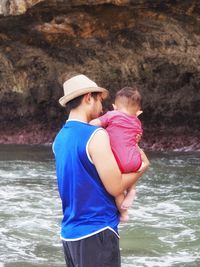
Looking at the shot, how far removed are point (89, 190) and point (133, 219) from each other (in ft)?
13.7

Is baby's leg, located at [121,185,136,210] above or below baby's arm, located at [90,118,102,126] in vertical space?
below

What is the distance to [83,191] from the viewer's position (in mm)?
2754

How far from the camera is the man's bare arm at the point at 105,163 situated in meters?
2.68

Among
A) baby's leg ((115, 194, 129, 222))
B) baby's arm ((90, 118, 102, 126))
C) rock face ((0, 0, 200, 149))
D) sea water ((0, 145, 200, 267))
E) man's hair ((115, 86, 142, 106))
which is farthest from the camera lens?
rock face ((0, 0, 200, 149))

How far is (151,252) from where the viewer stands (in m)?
5.42

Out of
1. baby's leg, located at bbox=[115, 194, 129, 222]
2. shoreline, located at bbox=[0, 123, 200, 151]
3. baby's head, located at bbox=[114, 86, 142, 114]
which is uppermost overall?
baby's head, located at bbox=[114, 86, 142, 114]

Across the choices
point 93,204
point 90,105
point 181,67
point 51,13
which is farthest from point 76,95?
point 181,67

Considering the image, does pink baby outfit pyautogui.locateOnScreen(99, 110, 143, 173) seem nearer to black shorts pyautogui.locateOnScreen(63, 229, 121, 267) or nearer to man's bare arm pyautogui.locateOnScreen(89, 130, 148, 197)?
man's bare arm pyautogui.locateOnScreen(89, 130, 148, 197)

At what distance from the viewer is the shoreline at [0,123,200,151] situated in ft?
48.5

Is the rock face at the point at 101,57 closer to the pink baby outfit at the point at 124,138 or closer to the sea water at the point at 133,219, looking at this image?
the sea water at the point at 133,219

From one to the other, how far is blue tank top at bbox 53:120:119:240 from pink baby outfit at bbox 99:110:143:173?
0.63 feet

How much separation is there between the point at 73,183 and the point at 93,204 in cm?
14

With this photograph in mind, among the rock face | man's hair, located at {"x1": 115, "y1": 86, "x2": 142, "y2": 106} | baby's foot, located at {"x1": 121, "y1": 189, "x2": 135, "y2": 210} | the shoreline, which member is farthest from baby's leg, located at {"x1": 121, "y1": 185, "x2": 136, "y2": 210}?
the shoreline

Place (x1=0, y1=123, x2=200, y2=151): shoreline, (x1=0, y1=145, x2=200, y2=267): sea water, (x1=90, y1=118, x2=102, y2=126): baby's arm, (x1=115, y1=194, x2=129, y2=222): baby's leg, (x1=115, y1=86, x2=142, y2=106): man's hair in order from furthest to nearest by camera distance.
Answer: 1. (x1=0, y1=123, x2=200, y2=151): shoreline
2. (x1=0, y1=145, x2=200, y2=267): sea water
3. (x1=115, y1=86, x2=142, y2=106): man's hair
4. (x1=90, y1=118, x2=102, y2=126): baby's arm
5. (x1=115, y1=194, x2=129, y2=222): baby's leg
